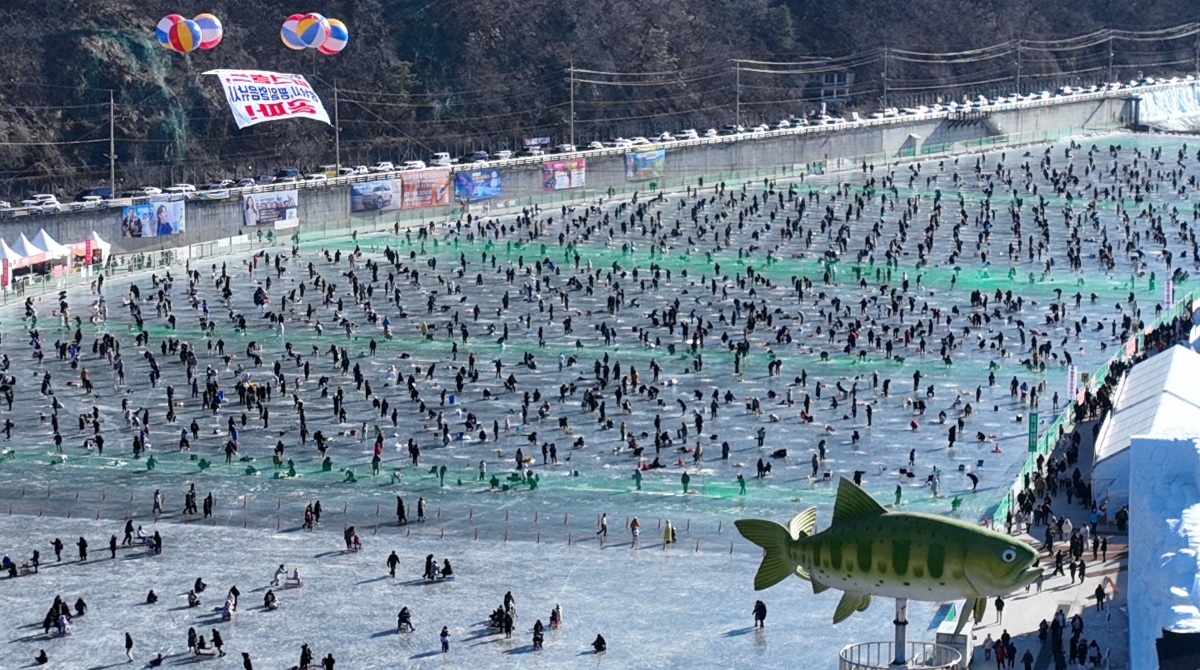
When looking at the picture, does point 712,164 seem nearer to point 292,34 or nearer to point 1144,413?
point 292,34

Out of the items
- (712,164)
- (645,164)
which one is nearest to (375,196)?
(645,164)

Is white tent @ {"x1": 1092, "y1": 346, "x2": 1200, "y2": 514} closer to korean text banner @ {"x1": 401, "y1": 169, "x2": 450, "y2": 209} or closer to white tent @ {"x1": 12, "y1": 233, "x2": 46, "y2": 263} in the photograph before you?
white tent @ {"x1": 12, "y1": 233, "x2": 46, "y2": 263}

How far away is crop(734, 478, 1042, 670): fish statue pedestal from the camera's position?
28.7 meters

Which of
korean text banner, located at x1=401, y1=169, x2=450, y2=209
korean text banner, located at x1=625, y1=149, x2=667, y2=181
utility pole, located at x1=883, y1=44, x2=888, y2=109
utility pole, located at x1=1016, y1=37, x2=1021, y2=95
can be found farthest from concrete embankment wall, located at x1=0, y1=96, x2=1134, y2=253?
utility pole, located at x1=883, y1=44, x2=888, y2=109

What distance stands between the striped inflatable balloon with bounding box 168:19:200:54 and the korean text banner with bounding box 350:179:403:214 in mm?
8854

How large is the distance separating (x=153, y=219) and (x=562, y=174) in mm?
23982

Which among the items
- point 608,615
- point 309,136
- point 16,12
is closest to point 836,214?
point 309,136

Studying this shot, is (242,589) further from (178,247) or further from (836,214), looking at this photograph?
(836,214)

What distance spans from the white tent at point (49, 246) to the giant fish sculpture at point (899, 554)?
2333 inches

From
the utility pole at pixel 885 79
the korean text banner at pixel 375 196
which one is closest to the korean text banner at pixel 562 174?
the korean text banner at pixel 375 196

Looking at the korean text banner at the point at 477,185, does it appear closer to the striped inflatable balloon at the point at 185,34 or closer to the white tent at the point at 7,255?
the striped inflatable balloon at the point at 185,34

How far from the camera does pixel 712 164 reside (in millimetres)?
116562

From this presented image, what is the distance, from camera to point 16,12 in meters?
119

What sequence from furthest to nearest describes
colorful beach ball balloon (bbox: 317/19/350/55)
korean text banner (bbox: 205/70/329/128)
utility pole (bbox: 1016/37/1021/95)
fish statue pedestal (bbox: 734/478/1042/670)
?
utility pole (bbox: 1016/37/1021/95), colorful beach ball balloon (bbox: 317/19/350/55), korean text banner (bbox: 205/70/329/128), fish statue pedestal (bbox: 734/478/1042/670)
